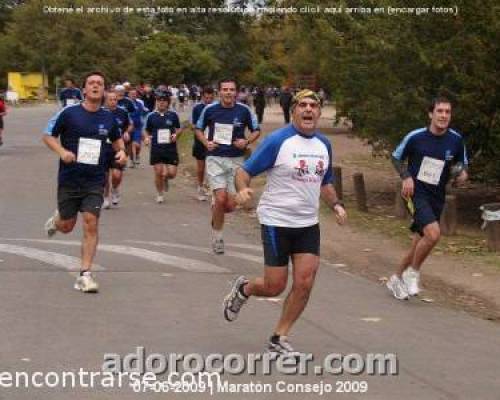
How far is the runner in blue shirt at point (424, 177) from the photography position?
9914mm

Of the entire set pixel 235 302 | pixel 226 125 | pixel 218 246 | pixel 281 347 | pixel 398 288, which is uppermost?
pixel 226 125

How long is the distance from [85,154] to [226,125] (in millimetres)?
3780

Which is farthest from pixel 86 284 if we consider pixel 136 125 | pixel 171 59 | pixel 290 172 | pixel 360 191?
pixel 171 59

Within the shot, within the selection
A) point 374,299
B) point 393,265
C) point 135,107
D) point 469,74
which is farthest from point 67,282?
point 135,107

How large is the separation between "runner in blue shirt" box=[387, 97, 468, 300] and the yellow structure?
68.4 meters

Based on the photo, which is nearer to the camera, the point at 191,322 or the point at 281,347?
the point at 281,347

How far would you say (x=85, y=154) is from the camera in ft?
32.1

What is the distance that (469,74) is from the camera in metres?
15.0

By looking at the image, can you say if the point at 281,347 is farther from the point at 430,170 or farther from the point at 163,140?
the point at 163,140

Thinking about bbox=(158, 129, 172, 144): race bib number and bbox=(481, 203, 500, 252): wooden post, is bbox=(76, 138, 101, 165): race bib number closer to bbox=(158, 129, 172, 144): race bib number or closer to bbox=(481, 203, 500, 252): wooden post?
bbox=(481, 203, 500, 252): wooden post

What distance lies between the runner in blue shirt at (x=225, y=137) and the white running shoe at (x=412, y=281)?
10.3ft

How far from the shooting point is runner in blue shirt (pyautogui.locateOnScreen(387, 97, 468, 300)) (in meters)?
9.91

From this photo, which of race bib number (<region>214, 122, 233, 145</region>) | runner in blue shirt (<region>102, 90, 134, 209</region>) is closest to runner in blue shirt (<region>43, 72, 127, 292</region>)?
race bib number (<region>214, 122, 233, 145</region>)

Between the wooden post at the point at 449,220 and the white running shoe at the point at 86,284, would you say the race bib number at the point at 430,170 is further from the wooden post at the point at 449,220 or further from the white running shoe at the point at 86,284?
the wooden post at the point at 449,220
